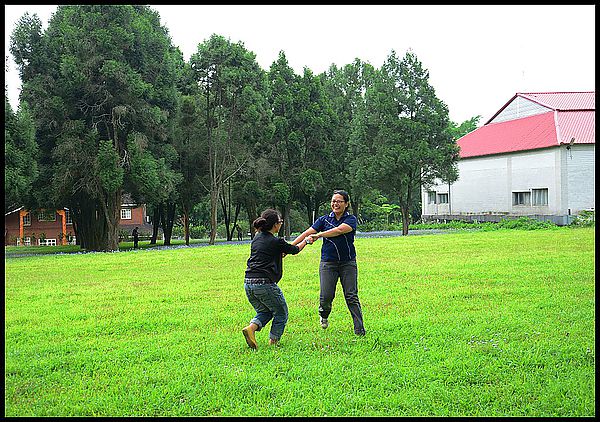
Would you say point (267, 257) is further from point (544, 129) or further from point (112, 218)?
point (544, 129)

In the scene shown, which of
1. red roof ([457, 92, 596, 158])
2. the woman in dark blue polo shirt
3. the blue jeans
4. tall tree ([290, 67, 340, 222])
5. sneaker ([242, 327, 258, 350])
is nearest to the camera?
sneaker ([242, 327, 258, 350])

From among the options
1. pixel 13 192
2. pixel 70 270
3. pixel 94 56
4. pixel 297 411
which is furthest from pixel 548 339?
pixel 94 56

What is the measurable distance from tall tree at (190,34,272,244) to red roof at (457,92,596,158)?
16.9 m

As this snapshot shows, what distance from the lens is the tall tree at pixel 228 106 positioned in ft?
118

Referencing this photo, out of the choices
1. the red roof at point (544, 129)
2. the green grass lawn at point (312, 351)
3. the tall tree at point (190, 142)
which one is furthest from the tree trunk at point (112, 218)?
the red roof at point (544, 129)

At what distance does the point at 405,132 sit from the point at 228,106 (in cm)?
988

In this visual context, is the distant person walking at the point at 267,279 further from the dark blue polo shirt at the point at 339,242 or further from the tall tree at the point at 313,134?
the tall tree at the point at 313,134

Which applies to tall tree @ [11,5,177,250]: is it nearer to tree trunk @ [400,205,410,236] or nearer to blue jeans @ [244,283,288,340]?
tree trunk @ [400,205,410,236]

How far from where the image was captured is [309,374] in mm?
6449

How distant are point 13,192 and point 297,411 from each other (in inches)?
971

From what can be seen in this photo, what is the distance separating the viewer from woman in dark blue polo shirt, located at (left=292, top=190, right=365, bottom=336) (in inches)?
323

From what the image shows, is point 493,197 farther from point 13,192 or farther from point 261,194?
point 13,192

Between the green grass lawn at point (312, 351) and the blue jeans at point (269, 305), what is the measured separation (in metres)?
0.24

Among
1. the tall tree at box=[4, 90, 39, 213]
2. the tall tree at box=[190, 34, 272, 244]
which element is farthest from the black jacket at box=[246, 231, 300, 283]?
the tall tree at box=[190, 34, 272, 244]
